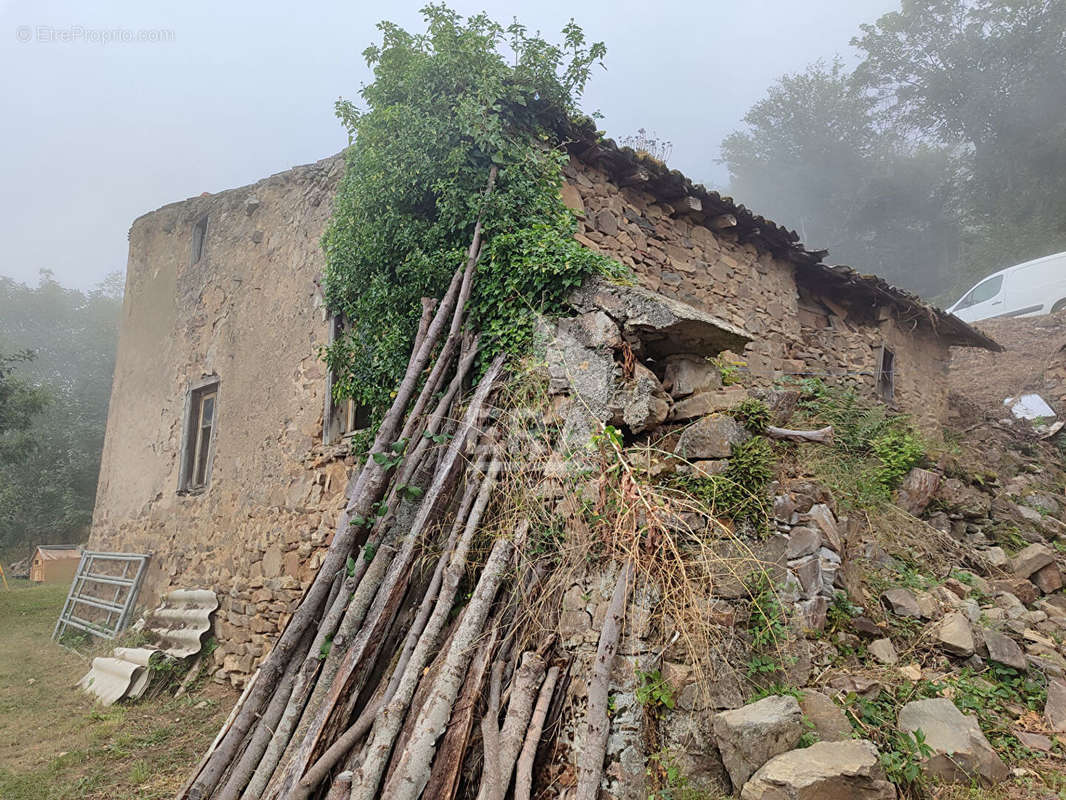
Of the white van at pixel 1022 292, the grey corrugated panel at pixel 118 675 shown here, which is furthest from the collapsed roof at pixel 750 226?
the grey corrugated panel at pixel 118 675

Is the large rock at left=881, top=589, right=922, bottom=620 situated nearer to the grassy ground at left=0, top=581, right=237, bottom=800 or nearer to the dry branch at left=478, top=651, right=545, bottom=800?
the dry branch at left=478, top=651, right=545, bottom=800

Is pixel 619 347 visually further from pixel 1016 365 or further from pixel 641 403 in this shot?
pixel 1016 365

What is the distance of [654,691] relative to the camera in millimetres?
3191

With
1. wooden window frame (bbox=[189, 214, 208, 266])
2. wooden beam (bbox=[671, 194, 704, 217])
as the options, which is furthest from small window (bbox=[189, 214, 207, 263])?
wooden beam (bbox=[671, 194, 704, 217])

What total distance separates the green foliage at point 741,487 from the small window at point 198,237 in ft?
28.0

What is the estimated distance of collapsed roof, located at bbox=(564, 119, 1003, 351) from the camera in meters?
6.21

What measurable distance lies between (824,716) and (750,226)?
5.72 meters

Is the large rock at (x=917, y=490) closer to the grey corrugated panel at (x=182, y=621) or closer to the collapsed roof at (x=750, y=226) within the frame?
the collapsed roof at (x=750, y=226)

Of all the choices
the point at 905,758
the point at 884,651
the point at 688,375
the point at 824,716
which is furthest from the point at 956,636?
the point at 688,375

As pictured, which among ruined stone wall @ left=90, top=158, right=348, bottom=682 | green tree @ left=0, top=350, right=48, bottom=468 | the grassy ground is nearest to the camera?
the grassy ground

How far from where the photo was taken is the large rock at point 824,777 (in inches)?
105

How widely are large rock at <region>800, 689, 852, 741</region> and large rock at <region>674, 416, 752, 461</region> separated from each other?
132cm

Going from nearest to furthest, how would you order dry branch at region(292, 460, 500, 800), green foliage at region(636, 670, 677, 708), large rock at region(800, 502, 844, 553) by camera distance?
green foliage at region(636, 670, 677, 708) < dry branch at region(292, 460, 500, 800) < large rock at region(800, 502, 844, 553)

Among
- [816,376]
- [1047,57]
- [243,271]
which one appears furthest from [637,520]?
[1047,57]
